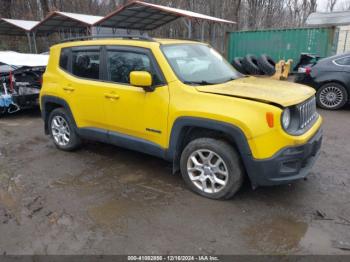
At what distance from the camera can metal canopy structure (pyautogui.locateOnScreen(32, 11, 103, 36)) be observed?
15.2m

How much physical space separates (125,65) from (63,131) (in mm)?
1851

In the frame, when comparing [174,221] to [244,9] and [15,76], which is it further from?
[244,9]

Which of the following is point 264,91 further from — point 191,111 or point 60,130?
point 60,130

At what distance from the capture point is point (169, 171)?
4.57 meters

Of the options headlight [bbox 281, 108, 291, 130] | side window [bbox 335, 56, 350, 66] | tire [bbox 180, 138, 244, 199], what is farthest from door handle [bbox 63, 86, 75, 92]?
side window [bbox 335, 56, 350, 66]

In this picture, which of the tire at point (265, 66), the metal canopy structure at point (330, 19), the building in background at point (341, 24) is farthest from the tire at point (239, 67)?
the metal canopy structure at point (330, 19)

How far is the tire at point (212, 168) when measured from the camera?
11.5ft

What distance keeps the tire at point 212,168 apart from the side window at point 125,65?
967 mm

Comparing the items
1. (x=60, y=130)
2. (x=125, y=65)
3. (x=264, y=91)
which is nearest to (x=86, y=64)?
(x=125, y=65)

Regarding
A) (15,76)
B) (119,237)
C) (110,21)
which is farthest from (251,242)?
(110,21)

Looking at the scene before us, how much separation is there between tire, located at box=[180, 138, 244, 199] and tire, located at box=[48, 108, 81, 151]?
224 cm

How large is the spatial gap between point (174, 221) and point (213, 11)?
2290 centimetres

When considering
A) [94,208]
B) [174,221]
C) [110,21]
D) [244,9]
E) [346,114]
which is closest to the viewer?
[174,221]

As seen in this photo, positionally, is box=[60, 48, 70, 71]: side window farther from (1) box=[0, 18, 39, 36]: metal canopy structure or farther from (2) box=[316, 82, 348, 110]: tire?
(1) box=[0, 18, 39, 36]: metal canopy structure
